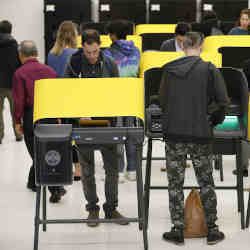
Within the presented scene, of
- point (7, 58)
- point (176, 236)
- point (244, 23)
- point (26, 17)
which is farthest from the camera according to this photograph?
point (26, 17)

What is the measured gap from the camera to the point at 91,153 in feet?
14.0

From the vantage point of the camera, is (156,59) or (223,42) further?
(223,42)

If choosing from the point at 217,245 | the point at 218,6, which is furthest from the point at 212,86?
the point at 218,6

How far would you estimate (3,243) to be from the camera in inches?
162

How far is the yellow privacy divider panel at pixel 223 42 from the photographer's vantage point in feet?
20.6

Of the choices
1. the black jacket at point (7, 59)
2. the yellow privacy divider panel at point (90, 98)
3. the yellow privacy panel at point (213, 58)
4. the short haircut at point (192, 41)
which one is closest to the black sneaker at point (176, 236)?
the yellow privacy divider panel at point (90, 98)

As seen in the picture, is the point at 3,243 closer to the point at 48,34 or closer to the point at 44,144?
the point at 44,144

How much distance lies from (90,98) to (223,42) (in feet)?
9.30

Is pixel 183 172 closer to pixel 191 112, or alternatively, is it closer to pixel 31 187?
pixel 191 112

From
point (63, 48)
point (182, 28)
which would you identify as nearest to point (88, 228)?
point (63, 48)

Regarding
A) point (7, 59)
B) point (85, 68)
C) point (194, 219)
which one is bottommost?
point (194, 219)

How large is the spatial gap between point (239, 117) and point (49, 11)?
9.40m

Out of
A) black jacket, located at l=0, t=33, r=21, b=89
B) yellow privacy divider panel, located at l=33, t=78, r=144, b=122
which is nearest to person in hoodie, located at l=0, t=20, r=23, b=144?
black jacket, located at l=0, t=33, r=21, b=89

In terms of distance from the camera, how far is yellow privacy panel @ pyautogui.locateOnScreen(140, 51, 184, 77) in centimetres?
559
